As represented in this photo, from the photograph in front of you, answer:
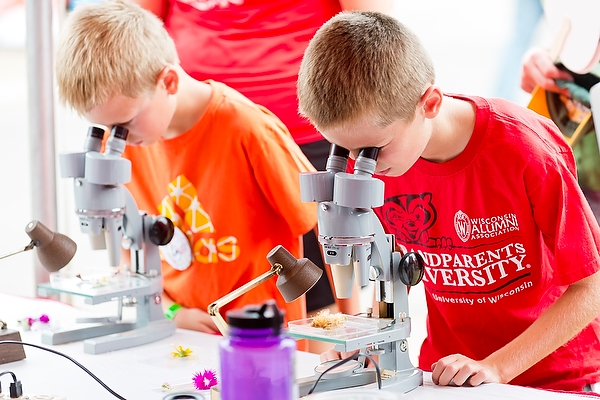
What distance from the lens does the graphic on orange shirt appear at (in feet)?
6.12

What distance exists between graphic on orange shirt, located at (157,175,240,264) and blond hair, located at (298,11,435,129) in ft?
2.07

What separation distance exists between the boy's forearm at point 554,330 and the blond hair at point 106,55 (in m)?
0.97

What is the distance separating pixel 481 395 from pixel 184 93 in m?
1.02

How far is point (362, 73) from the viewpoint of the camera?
1250 millimetres

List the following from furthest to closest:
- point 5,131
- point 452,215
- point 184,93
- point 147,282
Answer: point 5,131 → point 184,93 → point 147,282 → point 452,215

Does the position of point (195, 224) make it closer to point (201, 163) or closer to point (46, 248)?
point (201, 163)

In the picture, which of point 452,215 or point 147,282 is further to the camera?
point 147,282

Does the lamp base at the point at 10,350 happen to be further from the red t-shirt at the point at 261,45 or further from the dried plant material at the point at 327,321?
the red t-shirt at the point at 261,45

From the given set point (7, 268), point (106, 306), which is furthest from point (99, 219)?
point (7, 268)

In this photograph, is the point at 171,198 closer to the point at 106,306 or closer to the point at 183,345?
the point at 183,345

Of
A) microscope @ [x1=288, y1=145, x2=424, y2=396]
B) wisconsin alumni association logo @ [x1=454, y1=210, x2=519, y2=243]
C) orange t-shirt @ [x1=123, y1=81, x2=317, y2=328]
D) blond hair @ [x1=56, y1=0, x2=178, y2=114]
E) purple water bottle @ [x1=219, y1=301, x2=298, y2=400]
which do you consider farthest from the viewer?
orange t-shirt @ [x1=123, y1=81, x2=317, y2=328]

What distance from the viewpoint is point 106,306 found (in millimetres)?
2623

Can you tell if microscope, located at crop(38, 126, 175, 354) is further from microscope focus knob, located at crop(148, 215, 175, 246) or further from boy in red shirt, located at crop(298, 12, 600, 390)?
boy in red shirt, located at crop(298, 12, 600, 390)

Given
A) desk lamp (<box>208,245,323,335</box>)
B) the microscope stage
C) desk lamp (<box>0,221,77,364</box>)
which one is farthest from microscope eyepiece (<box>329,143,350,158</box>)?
desk lamp (<box>0,221,77,364</box>)
